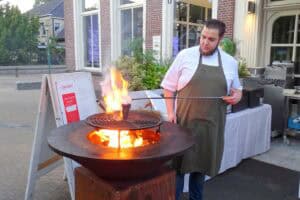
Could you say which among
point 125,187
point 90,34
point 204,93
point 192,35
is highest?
point 90,34

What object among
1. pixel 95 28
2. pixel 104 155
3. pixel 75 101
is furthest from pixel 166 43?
pixel 104 155

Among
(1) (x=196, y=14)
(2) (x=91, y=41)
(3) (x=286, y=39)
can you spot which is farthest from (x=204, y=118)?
(2) (x=91, y=41)

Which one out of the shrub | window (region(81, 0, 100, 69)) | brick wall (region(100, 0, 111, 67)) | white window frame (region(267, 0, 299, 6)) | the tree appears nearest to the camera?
the shrub

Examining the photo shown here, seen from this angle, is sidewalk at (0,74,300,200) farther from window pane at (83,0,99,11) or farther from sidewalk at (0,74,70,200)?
window pane at (83,0,99,11)

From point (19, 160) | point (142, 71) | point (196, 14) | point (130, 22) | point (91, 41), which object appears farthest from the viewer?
point (91, 41)

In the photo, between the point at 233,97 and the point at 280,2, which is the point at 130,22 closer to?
the point at 280,2

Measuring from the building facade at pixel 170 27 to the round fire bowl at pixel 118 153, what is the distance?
4057 mm

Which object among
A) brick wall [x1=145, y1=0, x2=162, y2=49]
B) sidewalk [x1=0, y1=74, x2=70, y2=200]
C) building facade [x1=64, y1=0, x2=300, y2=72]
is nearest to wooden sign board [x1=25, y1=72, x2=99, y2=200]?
sidewalk [x1=0, y1=74, x2=70, y2=200]

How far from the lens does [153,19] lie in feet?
31.2

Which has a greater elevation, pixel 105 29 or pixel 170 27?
pixel 105 29

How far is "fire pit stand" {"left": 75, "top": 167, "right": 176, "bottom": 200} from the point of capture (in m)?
1.99

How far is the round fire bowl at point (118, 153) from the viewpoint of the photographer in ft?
5.80

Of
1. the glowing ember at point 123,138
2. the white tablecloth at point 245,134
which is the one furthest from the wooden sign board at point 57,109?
the white tablecloth at point 245,134

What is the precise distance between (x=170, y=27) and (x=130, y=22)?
2.41 meters
